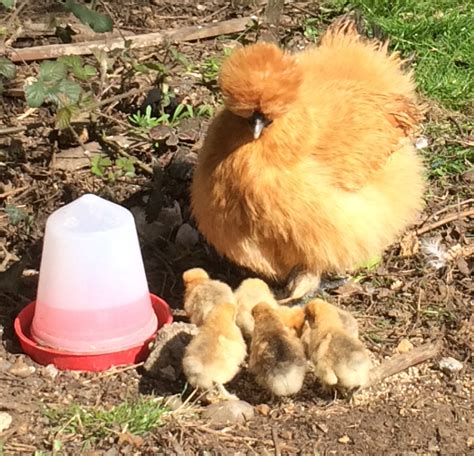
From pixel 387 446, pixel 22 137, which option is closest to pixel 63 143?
pixel 22 137

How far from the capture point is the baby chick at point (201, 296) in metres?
4.36

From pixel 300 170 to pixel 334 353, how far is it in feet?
3.12

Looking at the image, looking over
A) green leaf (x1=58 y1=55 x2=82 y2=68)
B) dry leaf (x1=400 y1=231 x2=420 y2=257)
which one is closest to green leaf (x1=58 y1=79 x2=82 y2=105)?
green leaf (x1=58 y1=55 x2=82 y2=68)

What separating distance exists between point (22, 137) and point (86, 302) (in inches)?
76.5

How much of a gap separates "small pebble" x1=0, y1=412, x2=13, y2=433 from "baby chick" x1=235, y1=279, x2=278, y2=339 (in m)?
1.01

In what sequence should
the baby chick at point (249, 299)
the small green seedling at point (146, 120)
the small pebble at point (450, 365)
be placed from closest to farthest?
the baby chick at point (249, 299) < the small pebble at point (450, 365) < the small green seedling at point (146, 120)

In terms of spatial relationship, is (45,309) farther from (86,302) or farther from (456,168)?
(456,168)

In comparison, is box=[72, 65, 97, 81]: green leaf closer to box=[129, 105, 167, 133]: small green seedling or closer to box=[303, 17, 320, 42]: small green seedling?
box=[129, 105, 167, 133]: small green seedling

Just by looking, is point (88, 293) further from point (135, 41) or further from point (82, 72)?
point (135, 41)

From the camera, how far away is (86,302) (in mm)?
4273

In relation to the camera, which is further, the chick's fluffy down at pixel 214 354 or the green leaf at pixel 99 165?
the green leaf at pixel 99 165

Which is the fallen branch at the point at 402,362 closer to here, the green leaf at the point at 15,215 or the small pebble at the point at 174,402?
the small pebble at the point at 174,402

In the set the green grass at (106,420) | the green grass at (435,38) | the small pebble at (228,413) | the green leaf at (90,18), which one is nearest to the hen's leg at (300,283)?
the small pebble at (228,413)

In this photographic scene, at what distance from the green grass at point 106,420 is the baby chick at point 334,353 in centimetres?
62
